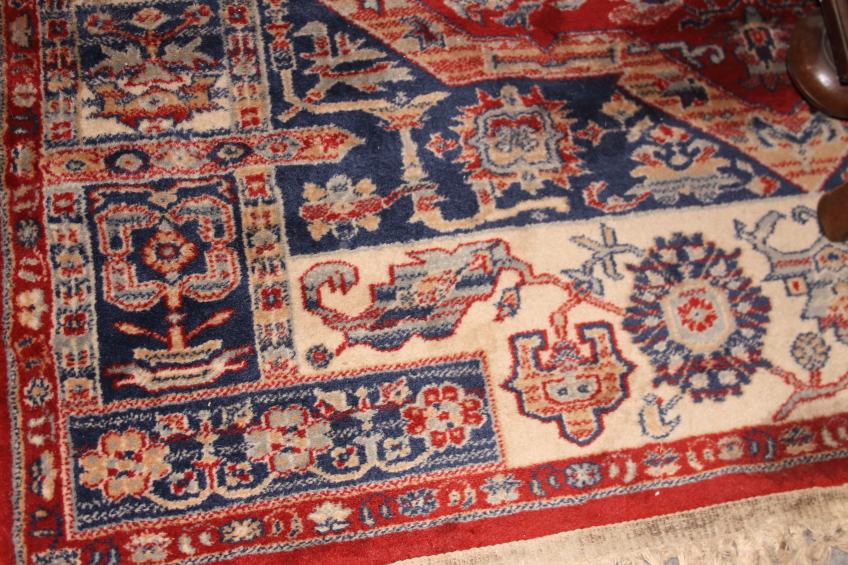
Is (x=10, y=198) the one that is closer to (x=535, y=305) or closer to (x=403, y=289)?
(x=403, y=289)

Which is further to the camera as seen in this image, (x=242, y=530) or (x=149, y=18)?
(x=149, y=18)

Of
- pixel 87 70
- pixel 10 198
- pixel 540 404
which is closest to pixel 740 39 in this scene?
pixel 540 404

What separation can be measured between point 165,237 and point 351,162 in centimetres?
54

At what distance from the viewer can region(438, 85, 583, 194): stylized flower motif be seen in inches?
67.1

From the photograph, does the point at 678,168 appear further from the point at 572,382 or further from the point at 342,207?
the point at 342,207

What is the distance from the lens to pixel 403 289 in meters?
1.61

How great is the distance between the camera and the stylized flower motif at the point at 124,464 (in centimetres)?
146

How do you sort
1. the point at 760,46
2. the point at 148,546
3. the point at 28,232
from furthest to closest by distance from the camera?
1. the point at 760,46
2. the point at 28,232
3. the point at 148,546

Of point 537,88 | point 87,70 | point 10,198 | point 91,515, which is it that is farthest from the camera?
point 537,88

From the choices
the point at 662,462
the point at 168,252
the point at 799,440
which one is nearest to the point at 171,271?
the point at 168,252

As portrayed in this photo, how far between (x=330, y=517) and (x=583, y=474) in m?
0.66

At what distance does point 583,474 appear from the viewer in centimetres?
157

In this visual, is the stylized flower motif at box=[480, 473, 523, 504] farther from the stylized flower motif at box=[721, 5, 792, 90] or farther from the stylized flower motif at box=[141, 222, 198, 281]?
the stylized flower motif at box=[721, 5, 792, 90]

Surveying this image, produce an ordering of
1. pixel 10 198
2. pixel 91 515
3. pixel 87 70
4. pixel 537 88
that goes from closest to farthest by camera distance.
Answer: pixel 91 515 → pixel 10 198 → pixel 87 70 → pixel 537 88
